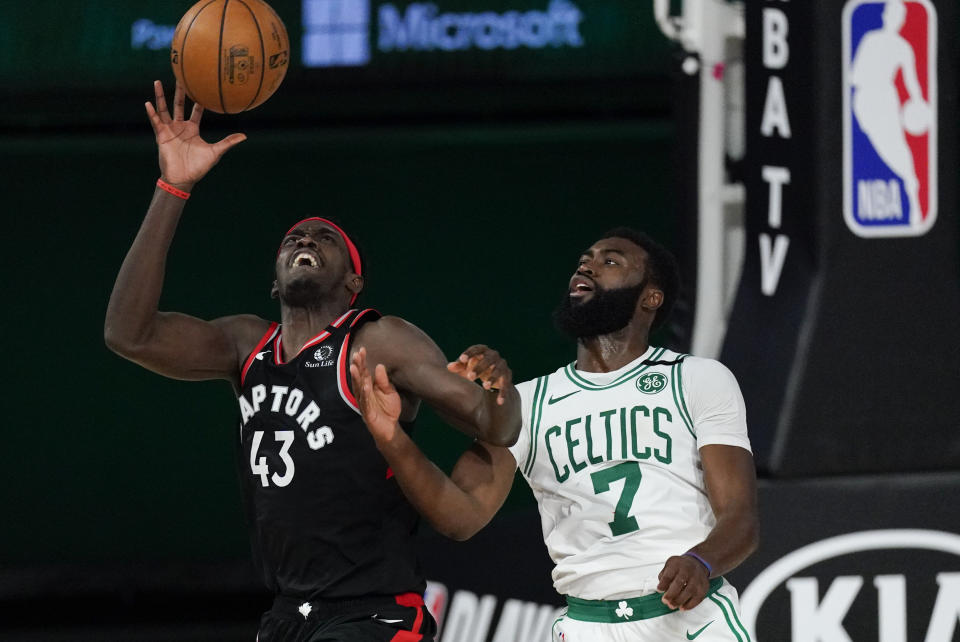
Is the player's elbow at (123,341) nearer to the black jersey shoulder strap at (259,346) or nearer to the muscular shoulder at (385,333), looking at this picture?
the black jersey shoulder strap at (259,346)

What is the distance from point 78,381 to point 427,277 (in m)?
2.51

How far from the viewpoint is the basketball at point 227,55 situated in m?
4.40

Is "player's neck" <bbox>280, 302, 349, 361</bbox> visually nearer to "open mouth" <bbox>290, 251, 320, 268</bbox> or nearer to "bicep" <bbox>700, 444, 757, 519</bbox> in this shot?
"open mouth" <bbox>290, 251, 320, 268</bbox>

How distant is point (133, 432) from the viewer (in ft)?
34.7

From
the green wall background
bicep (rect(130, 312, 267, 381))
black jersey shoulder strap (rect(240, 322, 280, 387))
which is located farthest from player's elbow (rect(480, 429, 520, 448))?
the green wall background

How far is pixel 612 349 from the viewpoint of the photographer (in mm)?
4316

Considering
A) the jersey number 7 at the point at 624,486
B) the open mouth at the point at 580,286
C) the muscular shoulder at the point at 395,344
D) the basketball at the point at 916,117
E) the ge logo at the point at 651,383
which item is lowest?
the jersey number 7 at the point at 624,486

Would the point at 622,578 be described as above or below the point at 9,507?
above

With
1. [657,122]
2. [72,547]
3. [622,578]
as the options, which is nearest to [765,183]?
[622,578]

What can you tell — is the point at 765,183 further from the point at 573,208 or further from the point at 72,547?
the point at 72,547

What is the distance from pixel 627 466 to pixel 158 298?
135 centimetres

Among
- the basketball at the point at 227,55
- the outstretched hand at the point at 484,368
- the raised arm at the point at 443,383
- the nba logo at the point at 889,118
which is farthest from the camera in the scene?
the nba logo at the point at 889,118

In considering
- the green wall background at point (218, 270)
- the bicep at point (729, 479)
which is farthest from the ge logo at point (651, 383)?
the green wall background at point (218, 270)

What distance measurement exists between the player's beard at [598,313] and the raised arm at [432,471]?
1.33ft
